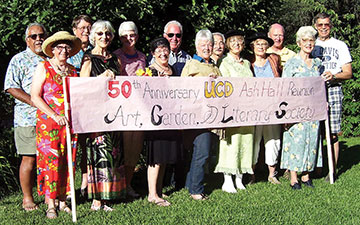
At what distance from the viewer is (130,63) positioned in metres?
5.53

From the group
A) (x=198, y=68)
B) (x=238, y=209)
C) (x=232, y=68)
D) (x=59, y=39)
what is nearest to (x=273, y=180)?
(x=238, y=209)

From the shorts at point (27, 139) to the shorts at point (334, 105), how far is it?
4188 mm

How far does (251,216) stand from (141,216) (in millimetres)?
1207

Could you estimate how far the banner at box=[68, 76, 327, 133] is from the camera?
184 inches

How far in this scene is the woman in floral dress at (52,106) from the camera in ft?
15.1

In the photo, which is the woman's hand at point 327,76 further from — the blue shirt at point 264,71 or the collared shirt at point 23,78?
the collared shirt at point 23,78

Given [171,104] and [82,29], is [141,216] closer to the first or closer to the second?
[171,104]

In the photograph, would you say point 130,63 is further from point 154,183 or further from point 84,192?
point 84,192

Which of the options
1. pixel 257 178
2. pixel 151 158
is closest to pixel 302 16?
pixel 257 178

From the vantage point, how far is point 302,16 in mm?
27578

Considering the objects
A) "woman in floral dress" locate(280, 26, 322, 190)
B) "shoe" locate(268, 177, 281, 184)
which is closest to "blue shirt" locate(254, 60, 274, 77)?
"woman in floral dress" locate(280, 26, 322, 190)

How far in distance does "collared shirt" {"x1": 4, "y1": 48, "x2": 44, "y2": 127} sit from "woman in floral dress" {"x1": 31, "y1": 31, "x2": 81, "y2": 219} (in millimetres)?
425

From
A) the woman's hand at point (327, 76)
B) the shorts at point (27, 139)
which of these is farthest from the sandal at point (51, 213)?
the woman's hand at point (327, 76)

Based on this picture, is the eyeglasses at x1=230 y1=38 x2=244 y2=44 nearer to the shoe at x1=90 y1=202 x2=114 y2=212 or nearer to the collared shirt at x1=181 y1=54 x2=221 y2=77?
the collared shirt at x1=181 y1=54 x2=221 y2=77
